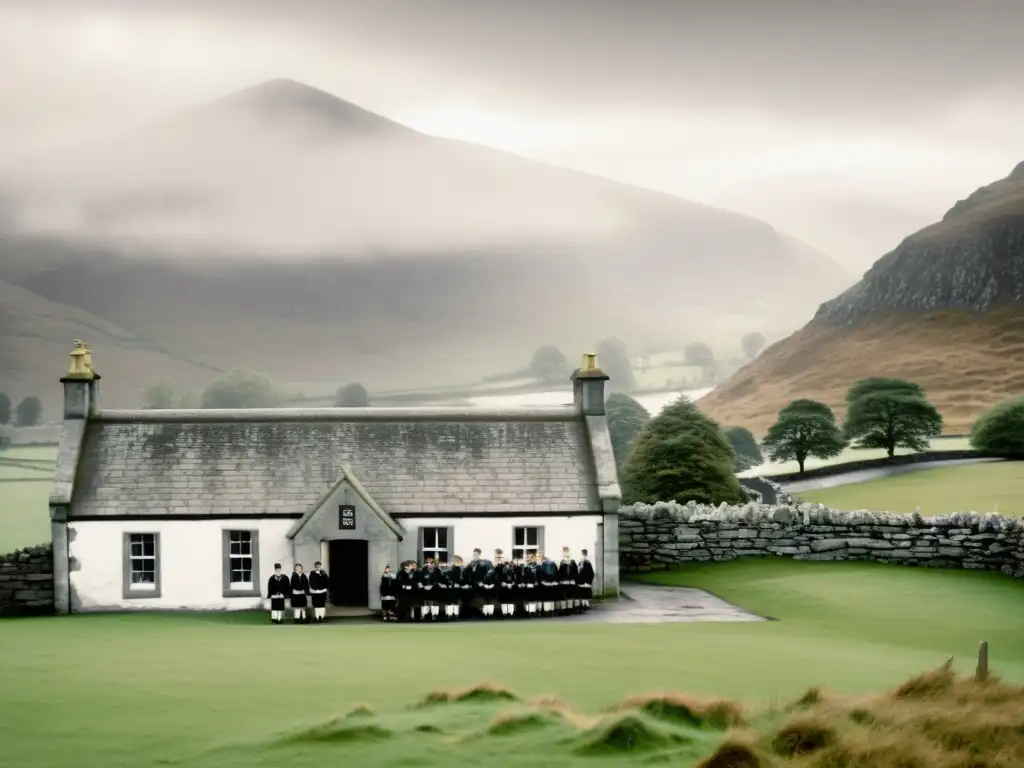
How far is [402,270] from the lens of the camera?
193m

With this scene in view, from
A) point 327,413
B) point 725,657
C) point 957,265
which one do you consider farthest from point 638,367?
point 725,657

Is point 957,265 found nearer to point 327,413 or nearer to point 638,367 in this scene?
point 638,367

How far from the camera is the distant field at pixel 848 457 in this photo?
223 ft

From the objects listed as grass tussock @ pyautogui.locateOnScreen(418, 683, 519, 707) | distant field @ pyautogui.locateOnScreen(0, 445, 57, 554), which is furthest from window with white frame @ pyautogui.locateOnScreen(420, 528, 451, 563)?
distant field @ pyautogui.locateOnScreen(0, 445, 57, 554)

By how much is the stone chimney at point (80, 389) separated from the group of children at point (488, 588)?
32.7 feet

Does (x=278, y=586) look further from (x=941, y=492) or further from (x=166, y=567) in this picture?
(x=941, y=492)

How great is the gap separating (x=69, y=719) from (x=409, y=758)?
15.4 feet

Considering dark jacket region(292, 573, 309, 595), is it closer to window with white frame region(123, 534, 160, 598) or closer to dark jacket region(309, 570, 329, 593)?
dark jacket region(309, 570, 329, 593)

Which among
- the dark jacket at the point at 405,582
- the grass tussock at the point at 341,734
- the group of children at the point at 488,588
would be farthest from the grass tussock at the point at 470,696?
the group of children at the point at 488,588

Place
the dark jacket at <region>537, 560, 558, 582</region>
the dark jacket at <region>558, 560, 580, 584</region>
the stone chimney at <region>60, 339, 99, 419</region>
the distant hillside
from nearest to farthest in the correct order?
the dark jacket at <region>537, 560, 558, 582</region> < the dark jacket at <region>558, 560, 580, 584</region> < the stone chimney at <region>60, 339, 99, 419</region> < the distant hillside

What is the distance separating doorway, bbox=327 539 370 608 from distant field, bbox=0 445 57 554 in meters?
36.7

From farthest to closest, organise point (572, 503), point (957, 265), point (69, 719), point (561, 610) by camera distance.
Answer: point (957, 265)
point (572, 503)
point (561, 610)
point (69, 719)

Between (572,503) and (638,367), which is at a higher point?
(638,367)

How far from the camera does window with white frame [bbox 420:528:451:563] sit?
1151 inches
